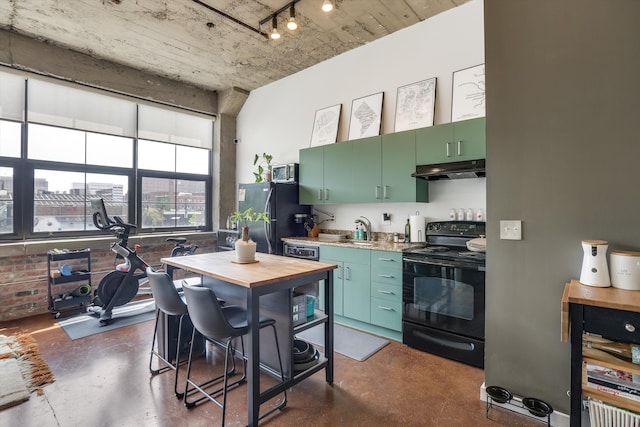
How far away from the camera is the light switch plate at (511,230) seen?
201cm

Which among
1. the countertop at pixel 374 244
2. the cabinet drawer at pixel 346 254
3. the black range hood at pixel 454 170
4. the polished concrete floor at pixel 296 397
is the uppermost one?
the black range hood at pixel 454 170

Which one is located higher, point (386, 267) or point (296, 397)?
point (386, 267)

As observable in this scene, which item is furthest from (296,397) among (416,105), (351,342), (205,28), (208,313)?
(205,28)

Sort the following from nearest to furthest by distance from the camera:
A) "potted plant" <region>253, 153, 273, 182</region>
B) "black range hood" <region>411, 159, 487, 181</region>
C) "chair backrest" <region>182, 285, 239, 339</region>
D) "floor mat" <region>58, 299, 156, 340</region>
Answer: "chair backrest" <region>182, 285, 239, 339</region>, "black range hood" <region>411, 159, 487, 181</region>, "floor mat" <region>58, 299, 156, 340</region>, "potted plant" <region>253, 153, 273, 182</region>


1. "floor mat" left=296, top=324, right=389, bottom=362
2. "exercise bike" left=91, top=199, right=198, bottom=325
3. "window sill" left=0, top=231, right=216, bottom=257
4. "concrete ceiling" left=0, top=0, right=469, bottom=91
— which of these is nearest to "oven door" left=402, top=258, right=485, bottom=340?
"floor mat" left=296, top=324, right=389, bottom=362

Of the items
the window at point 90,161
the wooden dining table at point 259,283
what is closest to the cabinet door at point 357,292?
the wooden dining table at point 259,283

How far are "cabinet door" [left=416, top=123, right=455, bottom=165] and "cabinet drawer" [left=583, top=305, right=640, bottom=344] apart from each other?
193 cm

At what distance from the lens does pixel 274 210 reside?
4.39m

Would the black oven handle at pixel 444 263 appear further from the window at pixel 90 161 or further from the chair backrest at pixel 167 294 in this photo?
the window at pixel 90 161

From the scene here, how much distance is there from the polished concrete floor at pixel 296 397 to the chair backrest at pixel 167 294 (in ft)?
1.99

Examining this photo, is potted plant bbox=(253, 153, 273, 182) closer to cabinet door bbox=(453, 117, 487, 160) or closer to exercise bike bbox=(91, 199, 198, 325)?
exercise bike bbox=(91, 199, 198, 325)

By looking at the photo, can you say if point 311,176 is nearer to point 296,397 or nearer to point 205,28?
point 205,28

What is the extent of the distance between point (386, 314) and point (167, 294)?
6.82 feet

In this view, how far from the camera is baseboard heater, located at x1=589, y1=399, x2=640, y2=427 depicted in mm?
1482
